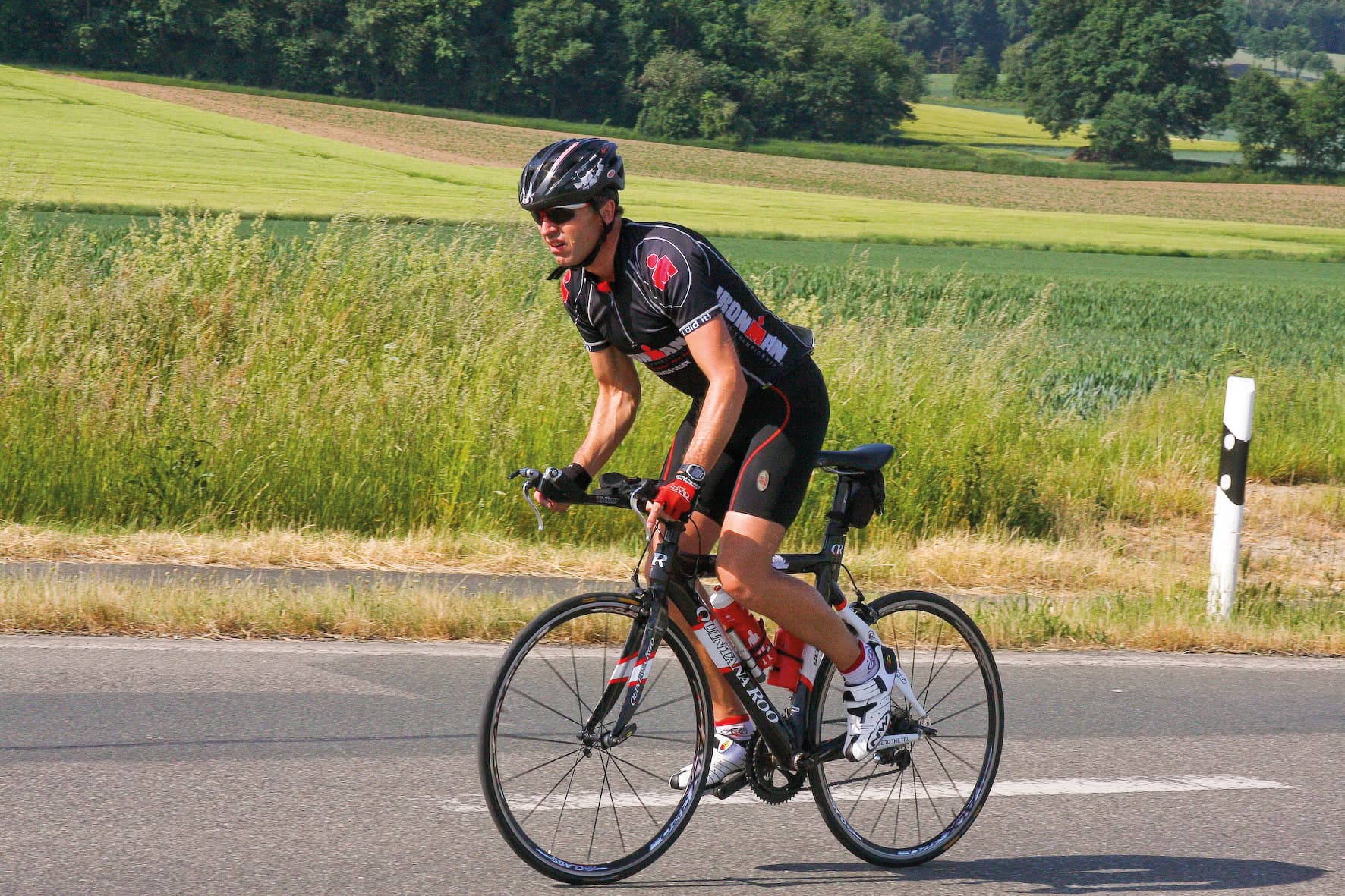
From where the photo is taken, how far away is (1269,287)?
38.2 meters

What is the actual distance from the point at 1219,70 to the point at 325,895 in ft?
300

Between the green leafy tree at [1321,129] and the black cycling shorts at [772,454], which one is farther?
the green leafy tree at [1321,129]

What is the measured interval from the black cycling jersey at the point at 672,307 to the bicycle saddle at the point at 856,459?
10.2 inches

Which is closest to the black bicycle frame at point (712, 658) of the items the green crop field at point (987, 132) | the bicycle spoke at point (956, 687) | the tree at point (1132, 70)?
the bicycle spoke at point (956, 687)

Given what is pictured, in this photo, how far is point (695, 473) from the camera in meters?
3.67

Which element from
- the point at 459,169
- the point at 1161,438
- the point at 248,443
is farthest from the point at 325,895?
the point at 459,169

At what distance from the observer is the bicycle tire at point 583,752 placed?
3729 millimetres

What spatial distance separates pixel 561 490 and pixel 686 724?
2.46 feet

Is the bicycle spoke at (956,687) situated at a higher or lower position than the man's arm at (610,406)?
lower

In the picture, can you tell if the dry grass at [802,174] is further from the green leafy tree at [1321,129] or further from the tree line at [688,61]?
the green leafy tree at [1321,129]

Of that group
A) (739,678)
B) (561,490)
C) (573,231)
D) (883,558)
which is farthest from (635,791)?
(883,558)

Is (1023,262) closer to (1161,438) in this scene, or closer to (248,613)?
(1161,438)

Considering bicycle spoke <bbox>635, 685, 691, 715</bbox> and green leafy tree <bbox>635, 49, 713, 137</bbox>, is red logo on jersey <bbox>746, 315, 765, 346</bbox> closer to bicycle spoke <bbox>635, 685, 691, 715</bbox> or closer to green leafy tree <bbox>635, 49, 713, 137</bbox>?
bicycle spoke <bbox>635, 685, 691, 715</bbox>

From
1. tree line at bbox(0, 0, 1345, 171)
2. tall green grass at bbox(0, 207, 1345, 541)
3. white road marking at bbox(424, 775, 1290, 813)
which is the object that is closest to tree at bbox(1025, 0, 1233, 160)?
tree line at bbox(0, 0, 1345, 171)
